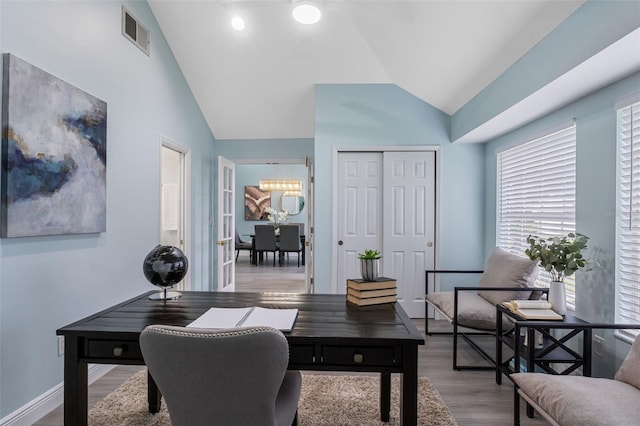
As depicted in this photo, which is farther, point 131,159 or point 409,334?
point 131,159

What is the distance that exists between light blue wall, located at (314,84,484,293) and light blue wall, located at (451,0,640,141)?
87 centimetres

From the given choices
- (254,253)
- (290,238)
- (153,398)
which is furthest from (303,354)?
(254,253)

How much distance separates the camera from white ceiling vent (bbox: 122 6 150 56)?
2850mm

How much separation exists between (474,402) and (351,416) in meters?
0.83

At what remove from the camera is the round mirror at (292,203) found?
10172 mm

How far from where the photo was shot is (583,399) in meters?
1.42

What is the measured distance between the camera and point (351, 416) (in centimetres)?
207

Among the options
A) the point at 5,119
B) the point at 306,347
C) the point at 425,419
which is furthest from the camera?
the point at 425,419

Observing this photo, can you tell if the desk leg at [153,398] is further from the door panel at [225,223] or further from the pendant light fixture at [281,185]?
the pendant light fixture at [281,185]

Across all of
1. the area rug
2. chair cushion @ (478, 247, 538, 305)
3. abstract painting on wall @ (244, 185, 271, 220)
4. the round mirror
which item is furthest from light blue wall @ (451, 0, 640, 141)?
abstract painting on wall @ (244, 185, 271, 220)

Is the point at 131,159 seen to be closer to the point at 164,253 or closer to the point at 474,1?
the point at 164,253

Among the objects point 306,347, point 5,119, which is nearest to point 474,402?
point 306,347

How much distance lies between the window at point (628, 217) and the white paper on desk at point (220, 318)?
2195 millimetres

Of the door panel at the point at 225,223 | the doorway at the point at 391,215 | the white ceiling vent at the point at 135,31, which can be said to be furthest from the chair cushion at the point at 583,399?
the door panel at the point at 225,223
